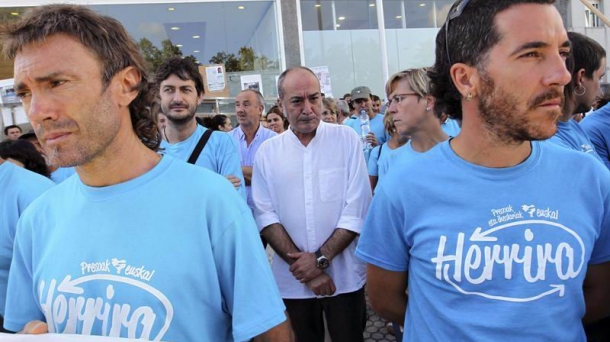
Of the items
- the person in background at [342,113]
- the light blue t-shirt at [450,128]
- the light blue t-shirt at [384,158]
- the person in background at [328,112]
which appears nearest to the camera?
the light blue t-shirt at [384,158]

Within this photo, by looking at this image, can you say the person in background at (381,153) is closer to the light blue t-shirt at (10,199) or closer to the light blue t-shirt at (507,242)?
the light blue t-shirt at (507,242)

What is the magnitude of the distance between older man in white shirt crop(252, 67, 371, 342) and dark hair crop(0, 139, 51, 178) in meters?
1.68

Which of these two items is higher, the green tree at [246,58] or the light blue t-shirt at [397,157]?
the green tree at [246,58]

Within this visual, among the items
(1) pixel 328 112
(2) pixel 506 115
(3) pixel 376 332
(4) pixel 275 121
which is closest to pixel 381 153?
(3) pixel 376 332

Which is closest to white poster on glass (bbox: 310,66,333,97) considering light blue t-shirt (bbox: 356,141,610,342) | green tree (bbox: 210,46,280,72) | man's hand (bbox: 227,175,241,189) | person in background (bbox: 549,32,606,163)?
green tree (bbox: 210,46,280,72)

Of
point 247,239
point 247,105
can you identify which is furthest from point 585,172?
point 247,105

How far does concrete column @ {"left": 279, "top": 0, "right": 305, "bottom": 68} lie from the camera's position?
11.5 m

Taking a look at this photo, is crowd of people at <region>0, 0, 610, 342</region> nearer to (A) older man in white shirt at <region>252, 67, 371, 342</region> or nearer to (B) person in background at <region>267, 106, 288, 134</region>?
(A) older man in white shirt at <region>252, 67, 371, 342</region>

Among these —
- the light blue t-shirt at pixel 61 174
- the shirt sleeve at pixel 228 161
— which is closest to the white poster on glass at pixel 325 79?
the light blue t-shirt at pixel 61 174

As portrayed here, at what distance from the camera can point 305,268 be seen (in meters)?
2.74

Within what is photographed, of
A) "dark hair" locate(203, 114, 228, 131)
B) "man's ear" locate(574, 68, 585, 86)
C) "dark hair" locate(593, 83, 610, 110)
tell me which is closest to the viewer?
"man's ear" locate(574, 68, 585, 86)

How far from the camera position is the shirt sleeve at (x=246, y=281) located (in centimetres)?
135

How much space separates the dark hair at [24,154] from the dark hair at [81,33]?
2.17 m

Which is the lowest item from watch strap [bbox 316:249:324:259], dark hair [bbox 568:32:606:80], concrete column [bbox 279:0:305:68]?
watch strap [bbox 316:249:324:259]
